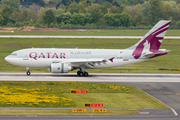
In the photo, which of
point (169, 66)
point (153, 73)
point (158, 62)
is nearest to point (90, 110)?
point (153, 73)

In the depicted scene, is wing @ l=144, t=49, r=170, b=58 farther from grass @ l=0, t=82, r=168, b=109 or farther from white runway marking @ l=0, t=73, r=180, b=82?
grass @ l=0, t=82, r=168, b=109

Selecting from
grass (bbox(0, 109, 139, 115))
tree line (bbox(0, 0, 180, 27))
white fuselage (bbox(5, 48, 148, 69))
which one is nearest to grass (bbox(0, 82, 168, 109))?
Answer: grass (bbox(0, 109, 139, 115))

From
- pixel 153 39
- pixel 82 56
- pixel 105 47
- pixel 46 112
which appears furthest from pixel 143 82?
pixel 105 47

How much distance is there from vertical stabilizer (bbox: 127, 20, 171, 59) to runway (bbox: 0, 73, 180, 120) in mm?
3999

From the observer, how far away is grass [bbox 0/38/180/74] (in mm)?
53375

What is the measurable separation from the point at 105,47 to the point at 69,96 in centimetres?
4981

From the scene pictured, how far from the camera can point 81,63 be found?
147 feet

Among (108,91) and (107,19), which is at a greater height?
(107,19)

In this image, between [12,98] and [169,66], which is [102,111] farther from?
[169,66]

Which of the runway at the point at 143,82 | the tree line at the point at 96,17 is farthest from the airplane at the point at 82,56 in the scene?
the tree line at the point at 96,17

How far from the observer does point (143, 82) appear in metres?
41.2

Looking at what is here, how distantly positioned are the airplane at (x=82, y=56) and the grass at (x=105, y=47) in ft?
18.7

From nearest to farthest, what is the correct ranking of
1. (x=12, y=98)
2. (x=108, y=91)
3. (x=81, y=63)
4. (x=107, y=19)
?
(x=12, y=98)
(x=108, y=91)
(x=81, y=63)
(x=107, y=19)

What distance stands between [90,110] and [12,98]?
8.47 metres
